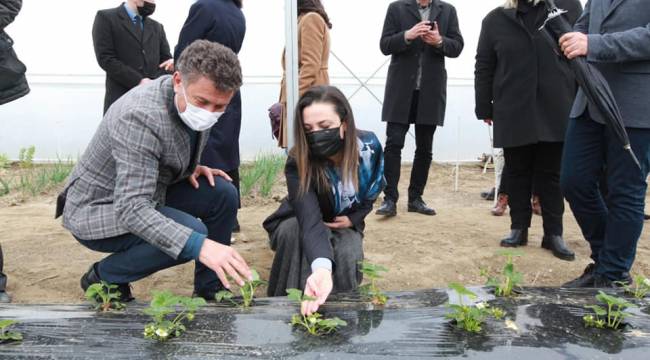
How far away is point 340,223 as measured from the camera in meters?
2.28

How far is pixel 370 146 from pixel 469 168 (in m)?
4.34

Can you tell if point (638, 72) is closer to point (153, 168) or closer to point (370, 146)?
point (370, 146)

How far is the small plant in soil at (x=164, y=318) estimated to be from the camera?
4.58 feet

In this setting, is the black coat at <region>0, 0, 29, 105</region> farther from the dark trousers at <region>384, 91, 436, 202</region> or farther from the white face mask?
the dark trousers at <region>384, 91, 436, 202</region>

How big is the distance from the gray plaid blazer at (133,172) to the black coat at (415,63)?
1.90 m

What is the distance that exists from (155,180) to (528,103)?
205 cm

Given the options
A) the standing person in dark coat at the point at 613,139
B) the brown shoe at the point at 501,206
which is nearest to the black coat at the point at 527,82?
the standing person in dark coat at the point at 613,139

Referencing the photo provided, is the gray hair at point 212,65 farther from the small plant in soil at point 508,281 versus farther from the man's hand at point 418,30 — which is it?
the man's hand at point 418,30

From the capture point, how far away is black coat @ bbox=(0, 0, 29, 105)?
7.57 feet

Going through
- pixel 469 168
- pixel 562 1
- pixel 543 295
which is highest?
pixel 562 1

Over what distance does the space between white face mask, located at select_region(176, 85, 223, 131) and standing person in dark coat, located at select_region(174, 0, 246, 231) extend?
1.06 metres

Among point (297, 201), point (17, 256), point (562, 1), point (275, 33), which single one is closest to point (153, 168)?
point (297, 201)

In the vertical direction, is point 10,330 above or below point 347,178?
below

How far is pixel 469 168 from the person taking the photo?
641 centimetres
